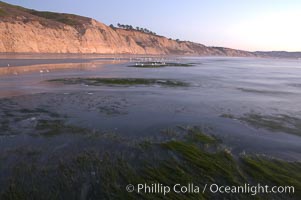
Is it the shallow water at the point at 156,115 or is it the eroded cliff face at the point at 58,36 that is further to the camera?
the eroded cliff face at the point at 58,36

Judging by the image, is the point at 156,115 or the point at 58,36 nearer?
the point at 156,115

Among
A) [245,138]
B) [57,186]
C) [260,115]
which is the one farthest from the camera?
[260,115]

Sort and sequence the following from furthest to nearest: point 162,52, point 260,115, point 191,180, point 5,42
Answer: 1. point 162,52
2. point 5,42
3. point 260,115
4. point 191,180

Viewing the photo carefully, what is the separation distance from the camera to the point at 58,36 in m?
74.6

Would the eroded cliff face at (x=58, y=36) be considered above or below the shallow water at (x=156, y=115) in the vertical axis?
above

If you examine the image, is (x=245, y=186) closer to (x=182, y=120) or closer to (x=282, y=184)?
(x=282, y=184)

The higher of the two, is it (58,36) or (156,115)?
(58,36)

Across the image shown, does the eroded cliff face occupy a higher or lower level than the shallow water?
higher

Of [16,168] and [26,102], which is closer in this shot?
[16,168]

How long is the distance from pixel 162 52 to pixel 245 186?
134434 mm

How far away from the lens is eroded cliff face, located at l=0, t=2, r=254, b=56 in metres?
60.6

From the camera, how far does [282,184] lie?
5.61 meters

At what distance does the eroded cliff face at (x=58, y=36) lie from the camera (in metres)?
60.6

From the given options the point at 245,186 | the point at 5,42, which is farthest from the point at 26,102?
the point at 5,42
